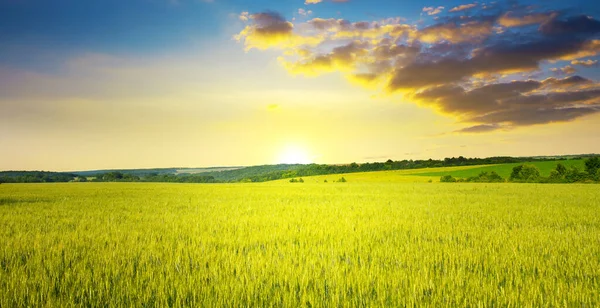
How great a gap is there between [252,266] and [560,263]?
5776 millimetres

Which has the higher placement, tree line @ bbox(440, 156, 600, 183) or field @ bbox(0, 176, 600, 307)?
field @ bbox(0, 176, 600, 307)

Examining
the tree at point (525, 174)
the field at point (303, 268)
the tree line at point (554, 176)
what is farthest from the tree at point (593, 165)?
the field at point (303, 268)

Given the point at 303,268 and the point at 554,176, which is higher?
the point at 303,268

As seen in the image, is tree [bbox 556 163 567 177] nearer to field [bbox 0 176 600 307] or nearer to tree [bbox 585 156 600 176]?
tree [bbox 585 156 600 176]

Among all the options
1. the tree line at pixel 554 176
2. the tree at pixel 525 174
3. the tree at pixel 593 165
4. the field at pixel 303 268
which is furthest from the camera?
the tree at pixel 525 174

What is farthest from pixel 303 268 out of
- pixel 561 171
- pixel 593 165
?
pixel 593 165

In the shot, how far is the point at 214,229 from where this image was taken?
9867mm

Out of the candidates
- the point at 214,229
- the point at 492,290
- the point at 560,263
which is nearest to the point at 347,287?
the point at 492,290

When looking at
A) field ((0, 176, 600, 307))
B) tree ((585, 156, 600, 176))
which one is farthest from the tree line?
field ((0, 176, 600, 307))

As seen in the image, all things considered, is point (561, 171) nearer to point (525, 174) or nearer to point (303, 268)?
point (525, 174)

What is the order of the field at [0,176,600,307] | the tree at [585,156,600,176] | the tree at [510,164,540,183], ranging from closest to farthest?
the field at [0,176,600,307] < the tree at [585,156,600,176] < the tree at [510,164,540,183]

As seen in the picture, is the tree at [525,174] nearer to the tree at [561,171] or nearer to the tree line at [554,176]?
the tree line at [554,176]

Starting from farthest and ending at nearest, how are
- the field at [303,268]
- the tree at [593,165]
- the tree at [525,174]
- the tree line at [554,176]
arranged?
the tree at [525,174]
the tree at [593,165]
the tree line at [554,176]
the field at [303,268]

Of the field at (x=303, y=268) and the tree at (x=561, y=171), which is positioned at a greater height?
the field at (x=303, y=268)
